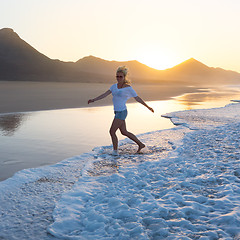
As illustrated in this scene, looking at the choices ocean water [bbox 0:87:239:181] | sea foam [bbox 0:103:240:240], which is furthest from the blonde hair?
ocean water [bbox 0:87:239:181]

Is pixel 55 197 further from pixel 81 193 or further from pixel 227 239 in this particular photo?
pixel 227 239

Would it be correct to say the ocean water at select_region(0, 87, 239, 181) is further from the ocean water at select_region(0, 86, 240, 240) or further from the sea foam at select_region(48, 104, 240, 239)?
the sea foam at select_region(48, 104, 240, 239)

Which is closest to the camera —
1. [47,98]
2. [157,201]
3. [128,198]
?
[157,201]

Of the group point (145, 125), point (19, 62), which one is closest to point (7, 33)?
point (19, 62)

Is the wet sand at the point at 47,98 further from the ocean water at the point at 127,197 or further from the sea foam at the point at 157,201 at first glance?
the sea foam at the point at 157,201

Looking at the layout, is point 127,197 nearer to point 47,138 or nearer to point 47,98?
point 47,138

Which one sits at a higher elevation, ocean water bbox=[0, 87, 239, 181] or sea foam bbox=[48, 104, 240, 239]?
ocean water bbox=[0, 87, 239, 181]

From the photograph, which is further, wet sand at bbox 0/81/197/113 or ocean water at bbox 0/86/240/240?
wet sand at bbox 0/81/197/113

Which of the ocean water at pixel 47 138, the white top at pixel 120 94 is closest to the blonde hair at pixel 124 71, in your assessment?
the white top at pixel 120 94

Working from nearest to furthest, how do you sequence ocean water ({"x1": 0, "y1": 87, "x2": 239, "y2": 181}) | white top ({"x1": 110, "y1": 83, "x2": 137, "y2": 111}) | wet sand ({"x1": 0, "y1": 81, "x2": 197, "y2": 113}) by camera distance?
ocean water ({"x1": 0, "y1": 87, "x2": 239, "y2": 181})
white top ({"x1": 110, "y1": 83, "x2": 137, "y2": 111})
wet sand ({"x1": 0, "y1": 81, "x2": 197, "y2": 113})

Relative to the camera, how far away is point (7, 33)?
545 feet

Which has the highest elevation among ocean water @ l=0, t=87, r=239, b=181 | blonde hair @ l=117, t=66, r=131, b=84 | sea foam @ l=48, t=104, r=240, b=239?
blonde hair @ l=117, t=66, r=131, b=84

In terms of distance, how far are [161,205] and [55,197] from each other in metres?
1.59

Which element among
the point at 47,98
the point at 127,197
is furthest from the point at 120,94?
the point at 47,98
